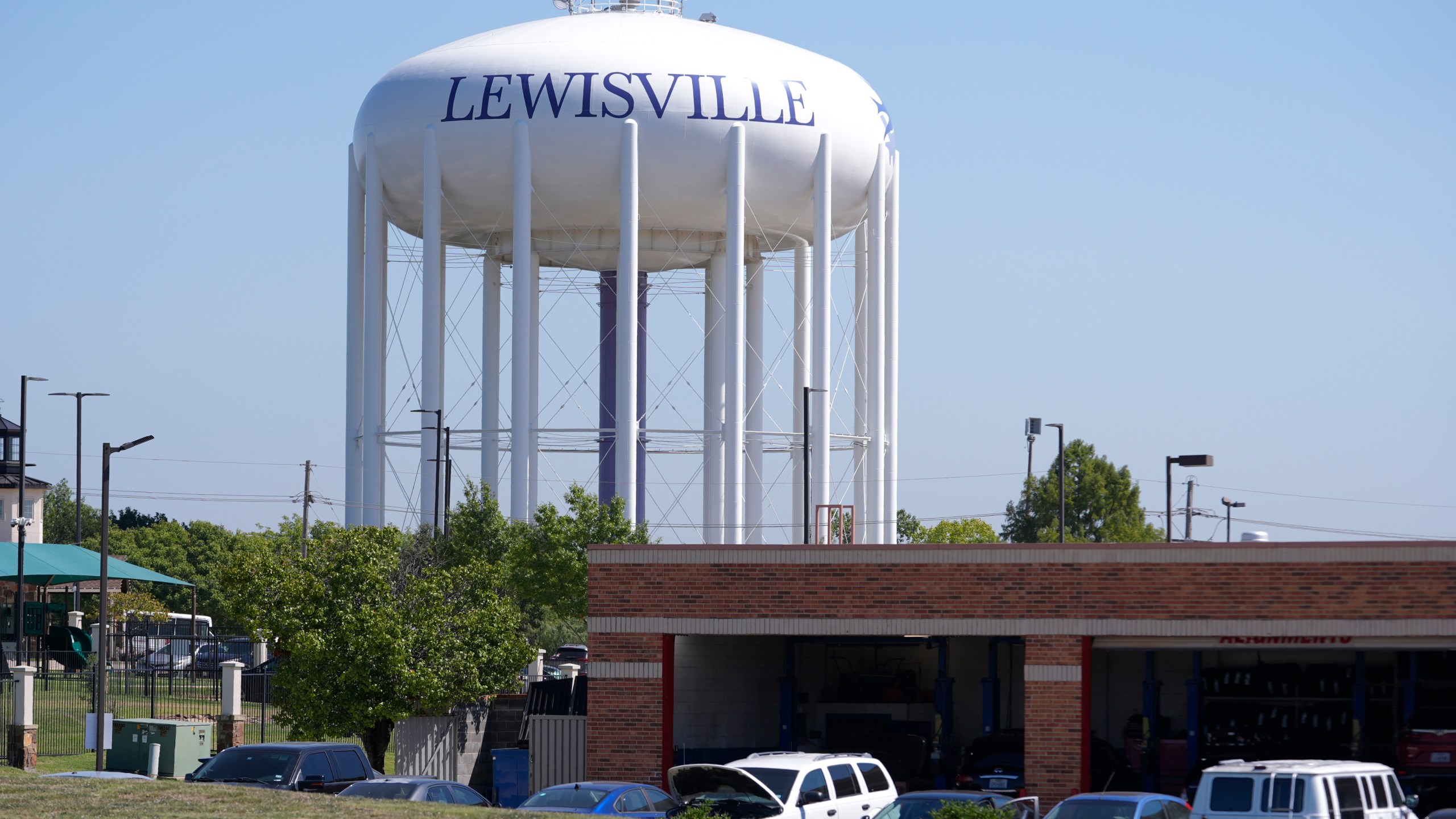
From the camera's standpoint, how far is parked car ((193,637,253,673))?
57.2 meters

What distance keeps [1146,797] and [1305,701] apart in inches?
472

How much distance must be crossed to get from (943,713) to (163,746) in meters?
14.0

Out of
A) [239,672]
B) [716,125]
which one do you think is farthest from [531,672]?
[716,125]

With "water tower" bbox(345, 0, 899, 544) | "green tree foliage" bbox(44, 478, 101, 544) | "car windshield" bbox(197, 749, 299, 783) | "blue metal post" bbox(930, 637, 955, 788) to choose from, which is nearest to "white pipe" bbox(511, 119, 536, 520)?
"water tower" bbox(345, 0, 899, 544)

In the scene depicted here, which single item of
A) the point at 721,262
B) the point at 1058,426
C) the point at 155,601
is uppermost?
the point at 721,262

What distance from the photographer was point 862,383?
5281cm

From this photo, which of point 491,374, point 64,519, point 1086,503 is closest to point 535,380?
point 491,374

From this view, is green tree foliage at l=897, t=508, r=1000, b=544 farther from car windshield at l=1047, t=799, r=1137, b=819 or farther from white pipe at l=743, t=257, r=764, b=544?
car windshield at l=1047, t=799, r=1137, b=819

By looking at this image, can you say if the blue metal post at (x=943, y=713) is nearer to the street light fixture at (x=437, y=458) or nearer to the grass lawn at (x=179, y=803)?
the grass lawn at (x=179, y=803)

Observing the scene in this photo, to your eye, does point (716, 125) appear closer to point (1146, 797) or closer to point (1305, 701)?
point (1305, 701)

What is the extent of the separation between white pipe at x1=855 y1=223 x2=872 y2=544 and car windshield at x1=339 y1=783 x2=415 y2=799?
27639mm

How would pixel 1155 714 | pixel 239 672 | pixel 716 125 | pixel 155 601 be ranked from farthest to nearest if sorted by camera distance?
pixel 155 601
pixel 716 125
pixel 239 672
pixel 1155 714

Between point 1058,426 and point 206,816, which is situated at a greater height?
point 1058,426

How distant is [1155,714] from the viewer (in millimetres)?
31750
